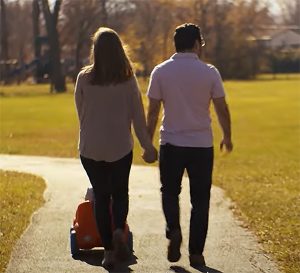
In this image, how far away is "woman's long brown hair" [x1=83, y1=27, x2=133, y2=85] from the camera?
6.41 metres

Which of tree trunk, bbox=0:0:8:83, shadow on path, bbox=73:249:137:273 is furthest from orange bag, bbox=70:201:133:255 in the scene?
tree trunk, bbox=0:0:8:83

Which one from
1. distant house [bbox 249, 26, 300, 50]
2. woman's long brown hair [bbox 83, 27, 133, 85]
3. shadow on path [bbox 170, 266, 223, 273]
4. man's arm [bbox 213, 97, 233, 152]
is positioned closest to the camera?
woman's long brown hair [bbox 83, 27, 133, 85]

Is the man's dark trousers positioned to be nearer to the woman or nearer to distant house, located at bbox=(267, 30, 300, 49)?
the woman

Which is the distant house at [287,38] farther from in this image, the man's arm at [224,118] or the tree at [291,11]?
the man's arm at [224,118]

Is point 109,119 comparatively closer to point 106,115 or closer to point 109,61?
point 106,115

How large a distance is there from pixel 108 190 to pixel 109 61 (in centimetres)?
104

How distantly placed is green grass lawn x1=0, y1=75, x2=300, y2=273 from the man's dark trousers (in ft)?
2.41

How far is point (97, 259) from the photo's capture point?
705 cm

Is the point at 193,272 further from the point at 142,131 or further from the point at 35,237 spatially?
the point at 35,237

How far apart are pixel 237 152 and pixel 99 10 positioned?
178 feet

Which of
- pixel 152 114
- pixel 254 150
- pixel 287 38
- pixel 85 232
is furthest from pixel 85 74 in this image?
pixel 287 38

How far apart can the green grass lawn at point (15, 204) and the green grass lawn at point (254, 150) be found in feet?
7.66

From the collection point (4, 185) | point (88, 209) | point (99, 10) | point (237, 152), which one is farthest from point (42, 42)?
point (88, 209)

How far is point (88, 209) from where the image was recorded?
285 inches
